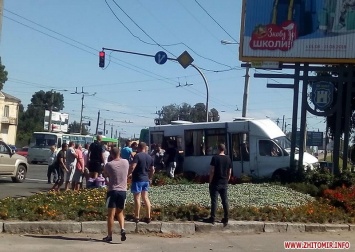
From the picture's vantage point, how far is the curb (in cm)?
1423

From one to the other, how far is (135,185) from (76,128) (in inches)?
5136

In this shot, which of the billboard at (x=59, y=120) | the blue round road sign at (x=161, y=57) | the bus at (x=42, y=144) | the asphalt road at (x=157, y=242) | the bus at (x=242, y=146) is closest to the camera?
the asphalt road at (x=157, y=242)

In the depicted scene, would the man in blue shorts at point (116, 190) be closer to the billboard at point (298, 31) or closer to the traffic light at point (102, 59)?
the billboard at point (298, 31)

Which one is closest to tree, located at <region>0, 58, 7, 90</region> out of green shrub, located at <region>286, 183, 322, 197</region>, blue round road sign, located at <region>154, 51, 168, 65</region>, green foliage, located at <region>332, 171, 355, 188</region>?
blue round road sign, located at <region>154, 51, 168, 65</region>

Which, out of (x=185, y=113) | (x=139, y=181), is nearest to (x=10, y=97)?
(x=185, y=113)

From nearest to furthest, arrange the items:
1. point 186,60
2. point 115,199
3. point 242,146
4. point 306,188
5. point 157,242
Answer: point 115,199
point 157,242
point 306,188
point 242,146
point 186,60

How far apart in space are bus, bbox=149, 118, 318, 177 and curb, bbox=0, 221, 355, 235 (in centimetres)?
998

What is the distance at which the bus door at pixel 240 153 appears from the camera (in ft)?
94.3

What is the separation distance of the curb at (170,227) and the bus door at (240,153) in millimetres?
11674

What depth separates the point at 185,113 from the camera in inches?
3155

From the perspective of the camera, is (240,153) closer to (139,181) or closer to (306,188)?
(306,188)

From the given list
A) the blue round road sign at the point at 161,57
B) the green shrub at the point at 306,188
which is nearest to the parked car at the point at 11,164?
the blue round road sign at the point at 161,57

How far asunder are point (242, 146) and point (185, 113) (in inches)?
2013

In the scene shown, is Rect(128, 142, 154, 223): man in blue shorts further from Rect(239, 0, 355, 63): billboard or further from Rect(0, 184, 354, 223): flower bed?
Rect(239, 0, 355, 63): billboard
